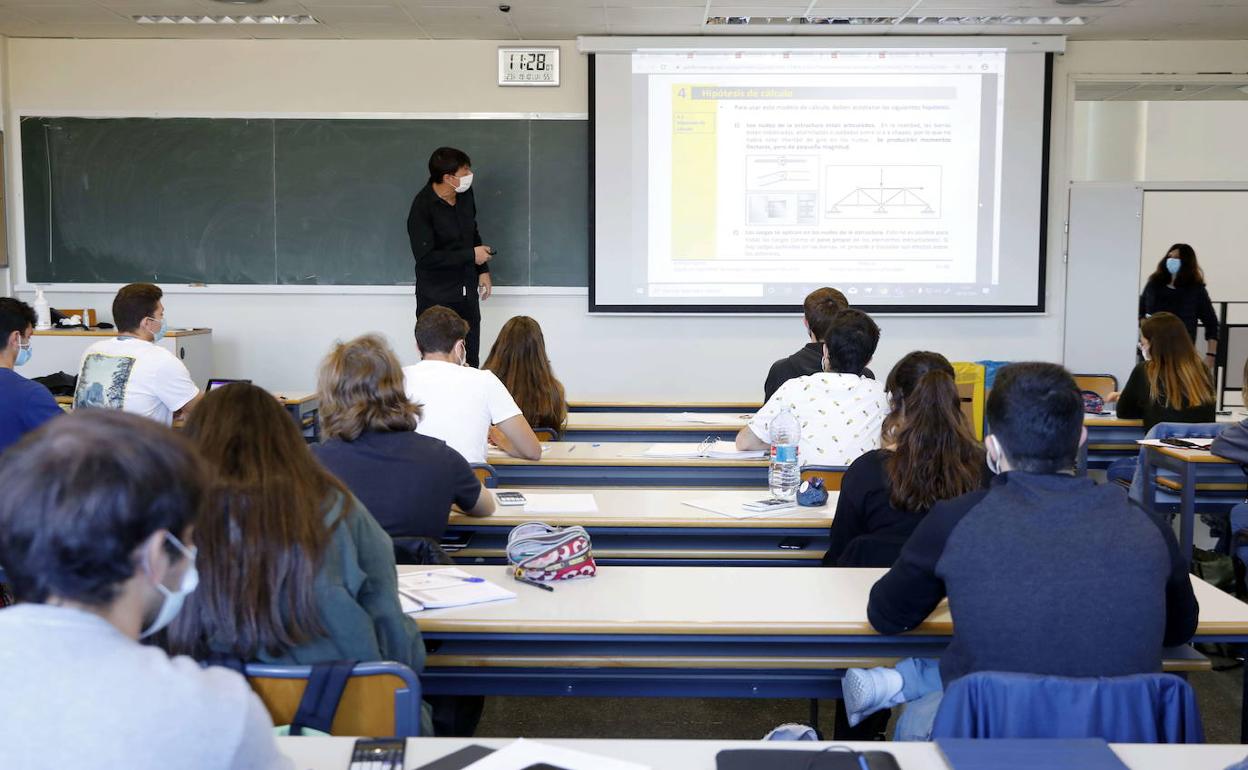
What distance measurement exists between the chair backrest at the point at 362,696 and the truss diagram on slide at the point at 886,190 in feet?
20.2

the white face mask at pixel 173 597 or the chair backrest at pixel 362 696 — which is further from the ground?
the white face mask at pixel 173 597

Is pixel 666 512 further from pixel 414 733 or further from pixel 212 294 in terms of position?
pixel 212 294

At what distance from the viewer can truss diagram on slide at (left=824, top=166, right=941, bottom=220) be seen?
7.25 metres

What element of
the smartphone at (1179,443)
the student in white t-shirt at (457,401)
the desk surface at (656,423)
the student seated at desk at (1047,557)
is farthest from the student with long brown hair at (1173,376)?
the student seated at desk at (1047,557)

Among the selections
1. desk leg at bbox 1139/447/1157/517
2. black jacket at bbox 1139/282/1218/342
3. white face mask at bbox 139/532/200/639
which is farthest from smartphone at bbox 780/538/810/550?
black jacket at bbox 1139/282/1218/342

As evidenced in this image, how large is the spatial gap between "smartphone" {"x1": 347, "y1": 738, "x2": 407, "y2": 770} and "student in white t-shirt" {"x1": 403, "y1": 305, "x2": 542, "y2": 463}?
216 centimetres

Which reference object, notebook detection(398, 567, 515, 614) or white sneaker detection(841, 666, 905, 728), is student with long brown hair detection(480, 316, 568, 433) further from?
white sneaker detection(841, 666, 905, 728)

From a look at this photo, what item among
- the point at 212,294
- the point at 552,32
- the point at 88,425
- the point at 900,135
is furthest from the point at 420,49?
the point at 88,425

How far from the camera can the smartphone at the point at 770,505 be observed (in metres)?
3.16

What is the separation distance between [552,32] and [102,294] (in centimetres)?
365

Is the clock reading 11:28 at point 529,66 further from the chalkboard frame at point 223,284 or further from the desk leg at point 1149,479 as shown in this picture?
the desk leg at point 1149,479

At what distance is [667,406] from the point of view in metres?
6.03

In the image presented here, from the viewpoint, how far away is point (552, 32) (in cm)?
704

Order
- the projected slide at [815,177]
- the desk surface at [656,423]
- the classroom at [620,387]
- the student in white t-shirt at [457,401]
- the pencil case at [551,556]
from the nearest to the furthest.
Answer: the classroom at [620,387] < the pencil case at [551,556] < the student in white t-shirt at [457,401] < the desk surface at [656,423] < the projected slide at [815,177]
